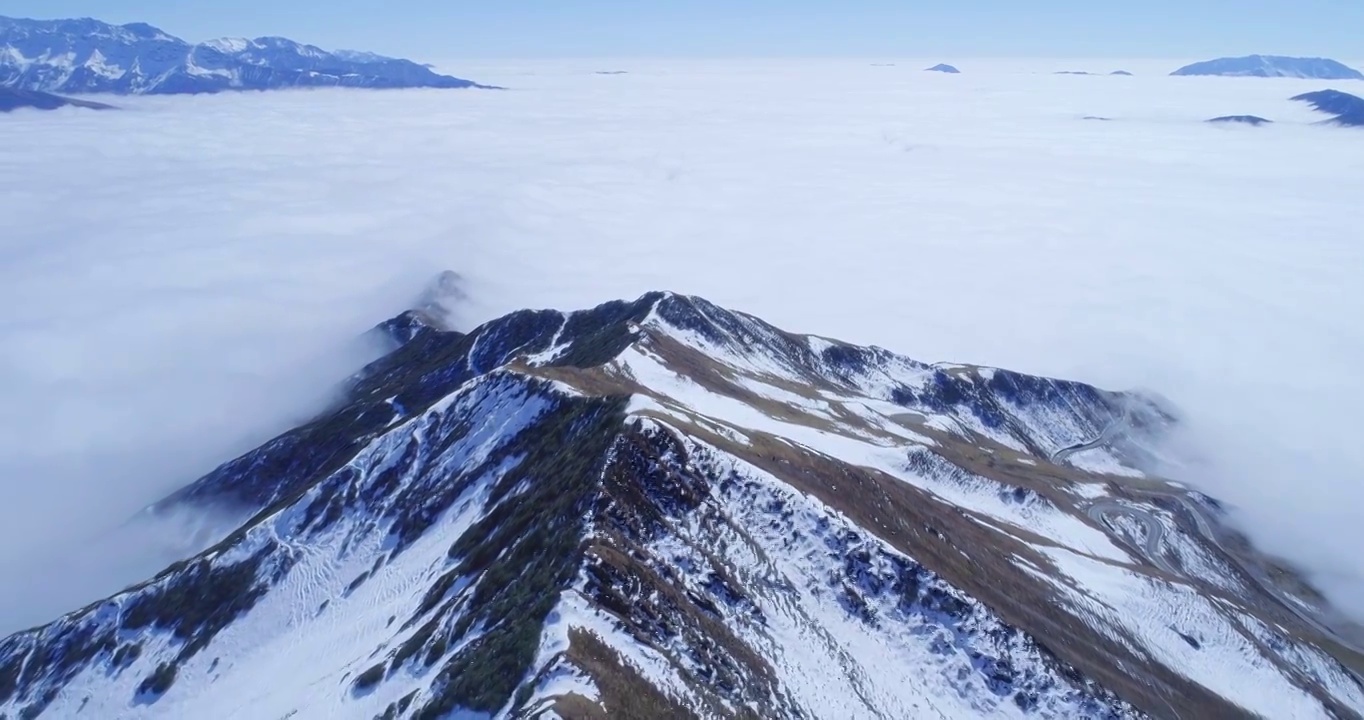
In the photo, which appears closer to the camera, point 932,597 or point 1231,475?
point 932,597

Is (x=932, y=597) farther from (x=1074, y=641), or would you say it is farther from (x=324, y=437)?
(x=324, y=437)

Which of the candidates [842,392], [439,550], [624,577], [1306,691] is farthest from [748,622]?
[842,392]

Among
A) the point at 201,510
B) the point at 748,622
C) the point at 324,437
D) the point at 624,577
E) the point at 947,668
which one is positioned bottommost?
the point at 201,510

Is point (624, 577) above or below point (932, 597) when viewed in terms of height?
above

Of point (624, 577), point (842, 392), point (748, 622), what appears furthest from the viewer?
point (842, 392)

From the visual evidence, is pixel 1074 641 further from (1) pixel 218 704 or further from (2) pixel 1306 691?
(1) pixel 218 704

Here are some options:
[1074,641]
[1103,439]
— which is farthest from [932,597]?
[1103,439]

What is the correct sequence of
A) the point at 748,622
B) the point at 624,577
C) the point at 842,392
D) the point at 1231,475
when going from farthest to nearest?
the point at 1231,475 → the point at 842,392 → the point at 748,622 → the point at 624,577
